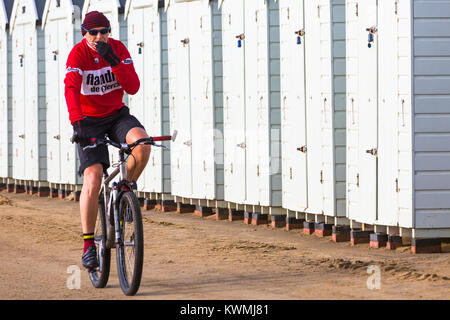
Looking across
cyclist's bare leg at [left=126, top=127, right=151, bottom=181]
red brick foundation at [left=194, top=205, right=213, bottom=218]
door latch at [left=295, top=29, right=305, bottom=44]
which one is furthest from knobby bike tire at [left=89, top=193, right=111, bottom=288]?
red brick foundation at [left=194, top=205, right=213, bottom=218]

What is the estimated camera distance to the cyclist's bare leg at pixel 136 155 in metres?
6.68

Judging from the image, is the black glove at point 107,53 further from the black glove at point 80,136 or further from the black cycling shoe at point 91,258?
the black cycling shoe at point 91,258

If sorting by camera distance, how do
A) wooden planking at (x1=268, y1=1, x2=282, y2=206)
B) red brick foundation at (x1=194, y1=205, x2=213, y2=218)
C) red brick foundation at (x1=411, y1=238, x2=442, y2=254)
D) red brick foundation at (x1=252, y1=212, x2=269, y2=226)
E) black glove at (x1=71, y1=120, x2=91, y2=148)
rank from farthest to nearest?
red brick foundation at (x1=194, y1=205, x2=213, y2=218), red brick foundation at (x1=252, y1=212, x2=269, y2=226), wooden planking at (x1=268, y1=1, x2=282, y2=206), red brick foundation at (x1=411, y1=238, x2=442, y2=254), black glove at (x1=71, y1=120, x2=91, y2=148)

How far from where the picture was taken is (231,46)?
12.8 metres

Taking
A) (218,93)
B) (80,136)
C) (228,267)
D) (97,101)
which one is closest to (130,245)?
(80,136)

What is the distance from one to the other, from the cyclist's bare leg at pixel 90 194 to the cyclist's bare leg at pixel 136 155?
225 mm

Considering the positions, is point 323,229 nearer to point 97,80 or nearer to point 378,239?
point 378,239

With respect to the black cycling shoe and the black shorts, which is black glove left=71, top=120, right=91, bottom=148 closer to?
the black shorts

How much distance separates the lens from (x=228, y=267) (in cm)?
816

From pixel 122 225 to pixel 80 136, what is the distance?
0.64 meters

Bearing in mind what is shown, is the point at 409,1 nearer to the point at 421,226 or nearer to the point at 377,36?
the point at 377,36

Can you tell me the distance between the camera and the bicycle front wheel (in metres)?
6.33

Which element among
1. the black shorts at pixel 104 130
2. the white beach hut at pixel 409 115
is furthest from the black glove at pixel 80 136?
the white beach hut at pixel 409 115

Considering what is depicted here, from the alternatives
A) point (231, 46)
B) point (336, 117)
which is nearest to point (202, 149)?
point (231, 46)
